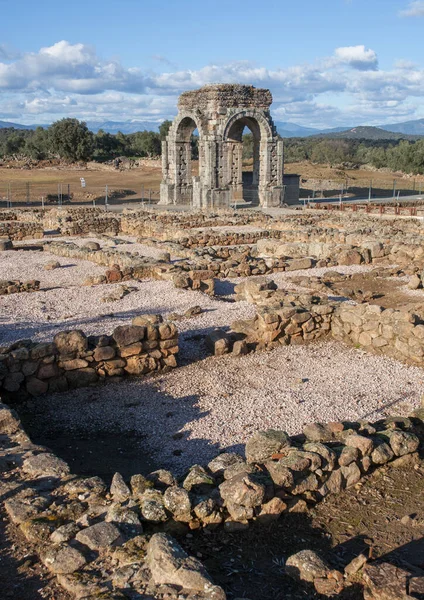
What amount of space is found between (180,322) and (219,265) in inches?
224

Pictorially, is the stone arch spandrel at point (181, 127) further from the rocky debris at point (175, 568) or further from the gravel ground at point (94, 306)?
the rocky debris at point (175, 568)

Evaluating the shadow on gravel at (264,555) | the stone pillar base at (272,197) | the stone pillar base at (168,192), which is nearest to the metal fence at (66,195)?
the stone pillar base at (168,192)

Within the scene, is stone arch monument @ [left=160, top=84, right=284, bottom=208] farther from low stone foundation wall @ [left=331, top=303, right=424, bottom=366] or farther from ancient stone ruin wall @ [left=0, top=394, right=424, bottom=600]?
ancient stone ruin wall @ [left=0, top=394, right=424, bottom=600]

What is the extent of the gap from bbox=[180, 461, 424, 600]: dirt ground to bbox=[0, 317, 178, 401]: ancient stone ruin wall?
4.84 m

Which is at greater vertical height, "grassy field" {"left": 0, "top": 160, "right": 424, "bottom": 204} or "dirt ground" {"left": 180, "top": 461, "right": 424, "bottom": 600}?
"grassy field" {"left": 0, "top": 160, "right": 424, "bottom": 204}

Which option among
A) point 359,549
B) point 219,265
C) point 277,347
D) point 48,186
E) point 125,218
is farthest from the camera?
point 48,186

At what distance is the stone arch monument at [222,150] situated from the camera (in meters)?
36.6

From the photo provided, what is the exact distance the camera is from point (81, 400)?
9.20 metres

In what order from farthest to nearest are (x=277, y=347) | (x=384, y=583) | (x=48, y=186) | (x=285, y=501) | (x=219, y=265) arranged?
(x=48, y=186) < (x=219, y=265) < (x=277, y=347) < (x=285, y=501) < (x=384, y=583)

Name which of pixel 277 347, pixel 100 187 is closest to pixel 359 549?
pixel 277 347

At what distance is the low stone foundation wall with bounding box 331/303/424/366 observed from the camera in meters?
10.9

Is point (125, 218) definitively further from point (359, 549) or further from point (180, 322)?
Answer: point (359, 549)

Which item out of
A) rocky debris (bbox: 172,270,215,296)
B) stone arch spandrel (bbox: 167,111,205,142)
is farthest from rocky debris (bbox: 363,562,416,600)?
stone arch spandrel (bbox: 167,111,205,142)

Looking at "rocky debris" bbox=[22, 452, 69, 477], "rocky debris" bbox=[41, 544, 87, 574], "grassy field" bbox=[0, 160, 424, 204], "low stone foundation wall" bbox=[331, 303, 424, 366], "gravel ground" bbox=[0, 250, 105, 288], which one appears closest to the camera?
"rocky debris" bbox=[41, 544, 87, 574]
